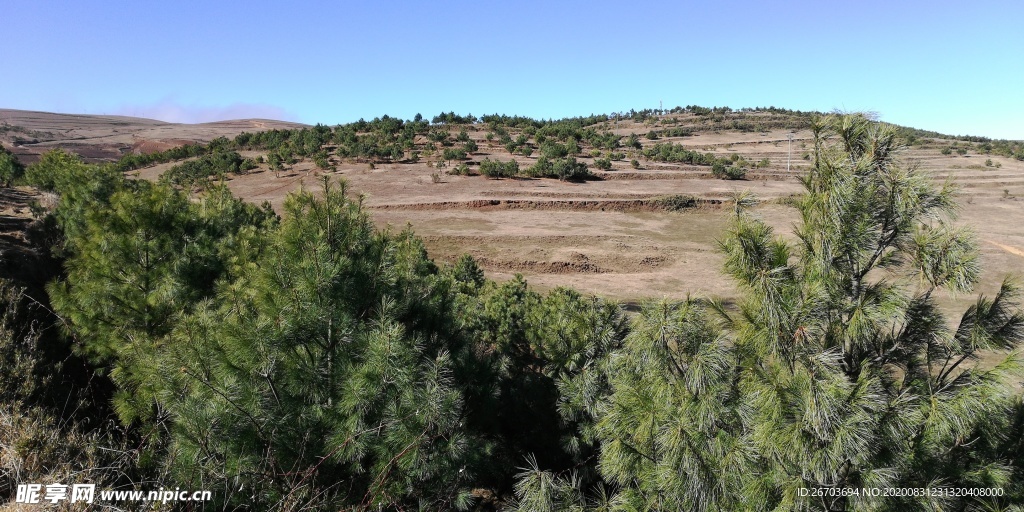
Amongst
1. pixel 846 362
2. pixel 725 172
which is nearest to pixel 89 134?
pixel 725 172

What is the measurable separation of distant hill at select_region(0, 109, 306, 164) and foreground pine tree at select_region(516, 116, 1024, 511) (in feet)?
224

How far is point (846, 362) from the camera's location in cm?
500

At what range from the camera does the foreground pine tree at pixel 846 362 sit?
4430 millimetres

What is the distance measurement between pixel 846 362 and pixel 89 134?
124 m

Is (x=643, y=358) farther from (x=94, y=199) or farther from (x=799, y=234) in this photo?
(x=94, y=199)

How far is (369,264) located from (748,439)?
4694mm

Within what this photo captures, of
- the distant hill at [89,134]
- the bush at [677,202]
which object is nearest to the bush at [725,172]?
the bush at [677,202]

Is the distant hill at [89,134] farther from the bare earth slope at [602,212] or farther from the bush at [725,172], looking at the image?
the bush at [725,172]

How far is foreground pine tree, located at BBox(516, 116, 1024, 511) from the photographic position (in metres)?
4.43

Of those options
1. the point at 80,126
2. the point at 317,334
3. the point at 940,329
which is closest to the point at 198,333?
the point at 317,334

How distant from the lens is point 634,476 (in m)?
5.84

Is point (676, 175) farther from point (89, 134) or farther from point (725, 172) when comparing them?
point (89, 134)

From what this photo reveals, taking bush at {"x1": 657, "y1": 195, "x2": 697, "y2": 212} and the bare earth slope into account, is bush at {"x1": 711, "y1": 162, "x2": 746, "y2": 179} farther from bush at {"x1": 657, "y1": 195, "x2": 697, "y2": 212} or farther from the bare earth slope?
bush at {"x1": 657, "y1": 195, "x2": 697, "y2": 212}

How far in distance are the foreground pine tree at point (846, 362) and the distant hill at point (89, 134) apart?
224 feet
